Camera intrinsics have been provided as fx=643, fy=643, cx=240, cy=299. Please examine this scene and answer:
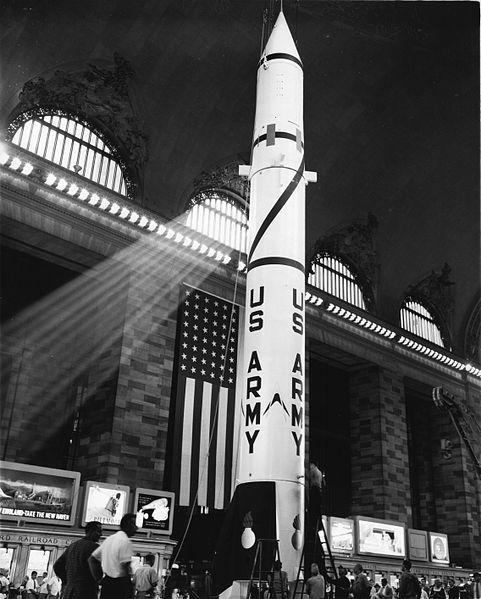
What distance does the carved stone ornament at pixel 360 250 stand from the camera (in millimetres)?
27859

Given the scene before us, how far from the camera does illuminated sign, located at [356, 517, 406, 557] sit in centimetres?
2291

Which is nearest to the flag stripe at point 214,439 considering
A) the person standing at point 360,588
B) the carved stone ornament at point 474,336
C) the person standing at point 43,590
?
the person standing at point 43,590

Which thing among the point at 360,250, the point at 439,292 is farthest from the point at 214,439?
the point at 439,292

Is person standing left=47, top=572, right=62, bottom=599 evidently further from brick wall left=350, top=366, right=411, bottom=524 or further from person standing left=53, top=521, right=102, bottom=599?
brick wall left=350, top=366, right=411, bottom=524

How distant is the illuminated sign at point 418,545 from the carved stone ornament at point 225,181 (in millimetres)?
14222

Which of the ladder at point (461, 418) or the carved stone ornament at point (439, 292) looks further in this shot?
the carved stone ornament at point (439, 292)

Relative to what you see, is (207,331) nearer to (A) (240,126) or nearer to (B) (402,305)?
(A) (240,126)

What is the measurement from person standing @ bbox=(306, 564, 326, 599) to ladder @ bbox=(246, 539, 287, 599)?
3.13 feet

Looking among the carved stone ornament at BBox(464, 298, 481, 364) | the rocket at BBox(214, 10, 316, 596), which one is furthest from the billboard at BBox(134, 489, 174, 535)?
the carved stone ornament at BBox(464, 298, 481, 364)

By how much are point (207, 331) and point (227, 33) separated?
10086 millimetres

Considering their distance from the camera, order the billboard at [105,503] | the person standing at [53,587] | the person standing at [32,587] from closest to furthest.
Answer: the person standing at [53,587] → the person standing at [32,587] → the billboard at [105,503]

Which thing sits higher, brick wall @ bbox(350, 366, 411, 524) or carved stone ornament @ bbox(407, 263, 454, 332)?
carved stone ornament @ bbox(407, 263, 454, 332)

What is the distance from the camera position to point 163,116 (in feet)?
72.4

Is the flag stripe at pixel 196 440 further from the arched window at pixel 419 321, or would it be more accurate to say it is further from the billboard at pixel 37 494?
the arched window at pixel 419 321
